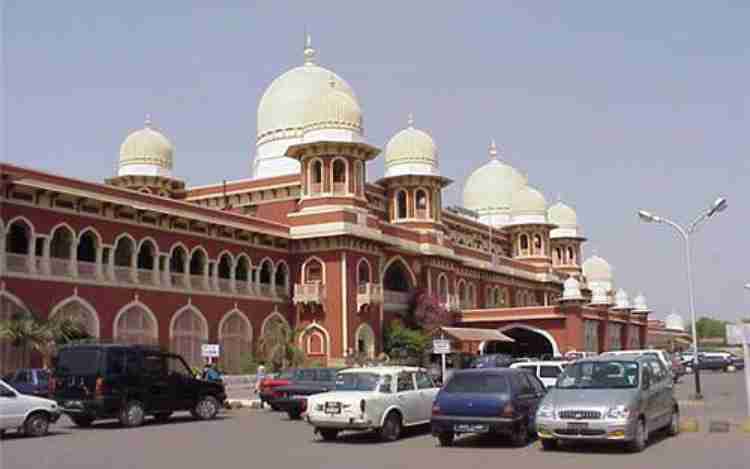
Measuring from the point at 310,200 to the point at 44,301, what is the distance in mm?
16400

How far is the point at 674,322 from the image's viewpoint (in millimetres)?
111750

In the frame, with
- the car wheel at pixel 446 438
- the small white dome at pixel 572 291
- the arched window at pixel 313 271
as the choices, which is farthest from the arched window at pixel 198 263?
the small white dome at pixel 572 291

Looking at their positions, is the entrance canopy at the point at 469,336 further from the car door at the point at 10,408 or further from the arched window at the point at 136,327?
the car door at the point at 10,408

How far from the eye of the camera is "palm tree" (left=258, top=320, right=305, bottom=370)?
39.4 metres

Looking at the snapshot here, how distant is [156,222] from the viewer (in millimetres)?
36375

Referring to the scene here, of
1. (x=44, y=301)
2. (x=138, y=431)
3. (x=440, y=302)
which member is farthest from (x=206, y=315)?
(x=138, y=431)

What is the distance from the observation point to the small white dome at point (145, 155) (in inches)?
2042

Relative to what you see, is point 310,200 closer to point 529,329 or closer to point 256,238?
point 256,238

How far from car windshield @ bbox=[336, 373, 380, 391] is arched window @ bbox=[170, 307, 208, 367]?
20880mm

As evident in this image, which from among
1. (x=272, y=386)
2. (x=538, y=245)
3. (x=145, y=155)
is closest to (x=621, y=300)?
(x=538, y=245)

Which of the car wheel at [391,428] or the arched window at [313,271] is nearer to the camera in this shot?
the car wheel at [391,428]

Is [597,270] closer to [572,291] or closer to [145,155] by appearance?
[572,291]

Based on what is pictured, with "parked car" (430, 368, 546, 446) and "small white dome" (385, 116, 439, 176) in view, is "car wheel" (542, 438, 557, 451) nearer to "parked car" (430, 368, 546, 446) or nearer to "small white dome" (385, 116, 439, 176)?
"parked car" (430, 368, 546, 446)

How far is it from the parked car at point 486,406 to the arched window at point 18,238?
20.1 m
